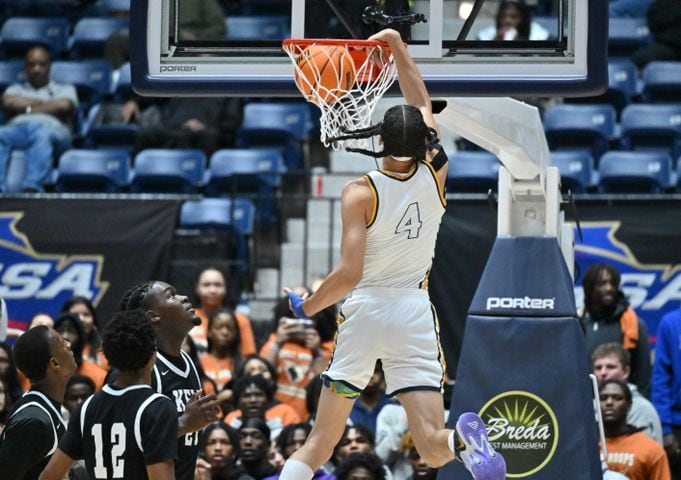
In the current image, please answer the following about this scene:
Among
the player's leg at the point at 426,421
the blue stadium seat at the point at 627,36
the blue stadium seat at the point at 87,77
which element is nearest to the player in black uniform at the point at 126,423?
the player's leg at the point at 426,421

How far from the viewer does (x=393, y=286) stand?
21.2ft

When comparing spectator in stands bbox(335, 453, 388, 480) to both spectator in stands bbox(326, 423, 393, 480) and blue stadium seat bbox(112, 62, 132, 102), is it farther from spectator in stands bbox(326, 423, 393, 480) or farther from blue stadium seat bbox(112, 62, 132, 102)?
blue stadium seat bbox(112, 62, 132, 102)

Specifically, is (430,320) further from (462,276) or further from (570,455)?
(462,276)

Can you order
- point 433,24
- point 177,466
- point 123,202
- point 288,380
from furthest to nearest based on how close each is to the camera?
point 123,202
point 288,380
point 433,24
point 177,466

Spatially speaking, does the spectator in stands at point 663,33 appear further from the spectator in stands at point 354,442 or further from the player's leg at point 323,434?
the player's leg at point 323,434

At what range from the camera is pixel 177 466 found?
6.29 metres

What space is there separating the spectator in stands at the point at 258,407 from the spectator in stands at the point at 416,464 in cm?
85

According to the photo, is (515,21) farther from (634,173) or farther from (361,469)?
(361,469)

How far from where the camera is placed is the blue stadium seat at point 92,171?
12797 mm

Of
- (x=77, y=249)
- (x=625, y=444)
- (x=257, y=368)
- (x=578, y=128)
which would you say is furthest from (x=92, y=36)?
(x=625, y=444)

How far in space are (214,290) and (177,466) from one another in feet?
15.1

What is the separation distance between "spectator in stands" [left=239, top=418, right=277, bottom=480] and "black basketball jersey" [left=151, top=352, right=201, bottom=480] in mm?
2476

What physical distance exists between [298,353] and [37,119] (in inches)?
166

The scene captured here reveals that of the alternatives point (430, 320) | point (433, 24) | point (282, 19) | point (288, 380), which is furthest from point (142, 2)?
point (282, 19)
